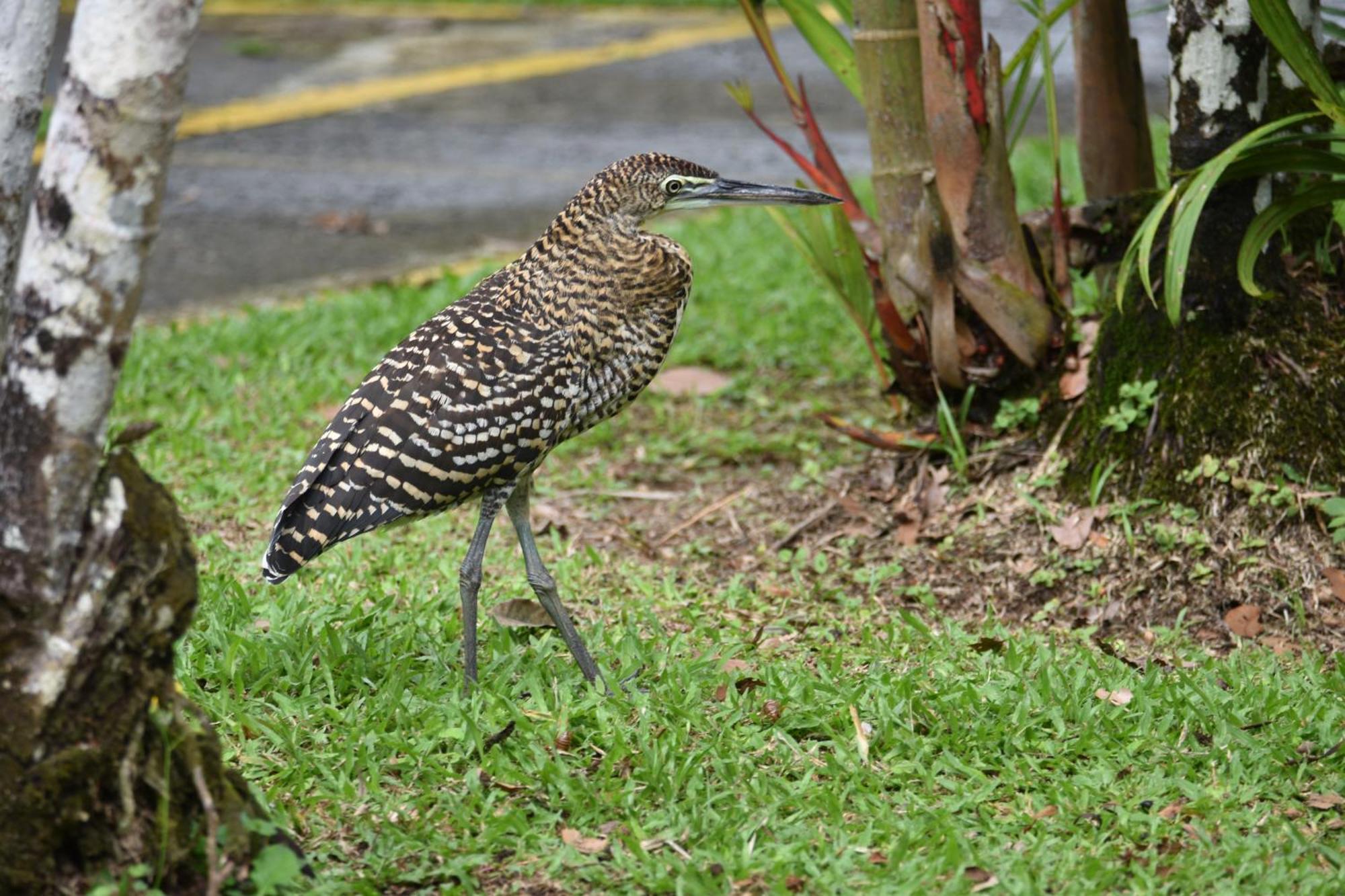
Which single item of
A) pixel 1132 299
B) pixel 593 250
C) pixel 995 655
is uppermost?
pixel 593 250

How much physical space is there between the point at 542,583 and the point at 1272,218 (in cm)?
238

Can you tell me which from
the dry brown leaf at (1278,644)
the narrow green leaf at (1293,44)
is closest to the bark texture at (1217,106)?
the narrow green leaf at (1293,44)

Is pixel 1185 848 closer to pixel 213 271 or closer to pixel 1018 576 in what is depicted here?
pixel 1018 576

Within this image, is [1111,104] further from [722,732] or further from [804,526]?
[722,732]

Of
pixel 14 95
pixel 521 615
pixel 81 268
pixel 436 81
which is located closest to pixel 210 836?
pixel 81 268

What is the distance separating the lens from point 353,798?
3.60m

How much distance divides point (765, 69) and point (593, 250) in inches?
339

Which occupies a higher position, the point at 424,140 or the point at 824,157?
the point at 824,157

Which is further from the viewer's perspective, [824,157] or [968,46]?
[824,157]

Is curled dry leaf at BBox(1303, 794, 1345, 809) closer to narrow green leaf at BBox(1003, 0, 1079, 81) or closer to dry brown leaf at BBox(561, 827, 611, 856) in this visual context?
dry brown leaf at BBox(561, 827, 611, 856)

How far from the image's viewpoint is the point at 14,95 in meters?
3.21

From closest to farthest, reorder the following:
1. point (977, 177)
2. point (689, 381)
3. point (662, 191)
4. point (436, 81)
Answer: point (662, 191)
point (977, 177)
point (689, 381)
point (436, 81)

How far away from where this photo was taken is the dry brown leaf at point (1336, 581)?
4676 mm

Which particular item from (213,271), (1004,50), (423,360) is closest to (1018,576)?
(423,360)
